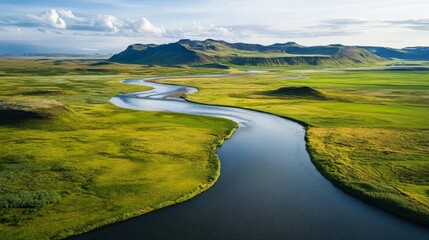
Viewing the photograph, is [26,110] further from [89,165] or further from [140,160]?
[140,160]

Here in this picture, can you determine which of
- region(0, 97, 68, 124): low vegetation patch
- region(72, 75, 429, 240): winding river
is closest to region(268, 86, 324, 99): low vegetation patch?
region(72, 75, 429, 240): winding river

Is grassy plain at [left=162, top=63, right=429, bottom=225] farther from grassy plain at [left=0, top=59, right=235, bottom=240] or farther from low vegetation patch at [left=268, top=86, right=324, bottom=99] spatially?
grassy plain at [left=0, top=59, right=235, bottom=240]

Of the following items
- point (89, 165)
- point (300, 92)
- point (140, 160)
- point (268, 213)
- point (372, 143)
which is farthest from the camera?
point (300, 92)

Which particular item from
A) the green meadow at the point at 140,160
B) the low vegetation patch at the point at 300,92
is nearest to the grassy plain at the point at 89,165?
the green meadow at the point at 140,160

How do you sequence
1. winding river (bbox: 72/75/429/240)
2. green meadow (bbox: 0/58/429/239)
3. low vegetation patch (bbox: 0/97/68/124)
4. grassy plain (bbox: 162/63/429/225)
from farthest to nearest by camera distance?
1. low vegetation patch (bbox: 0/97/68/124)
2. grassy plain (bbox: 162/63/429/225)
3. green meadow (bbox: 0/58/429/239)
4. winding river (bbox: 72/75/429/240)

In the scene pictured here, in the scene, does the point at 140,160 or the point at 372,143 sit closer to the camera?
the point at 140,160

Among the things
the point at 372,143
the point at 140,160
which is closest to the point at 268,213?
the point at 140,160
